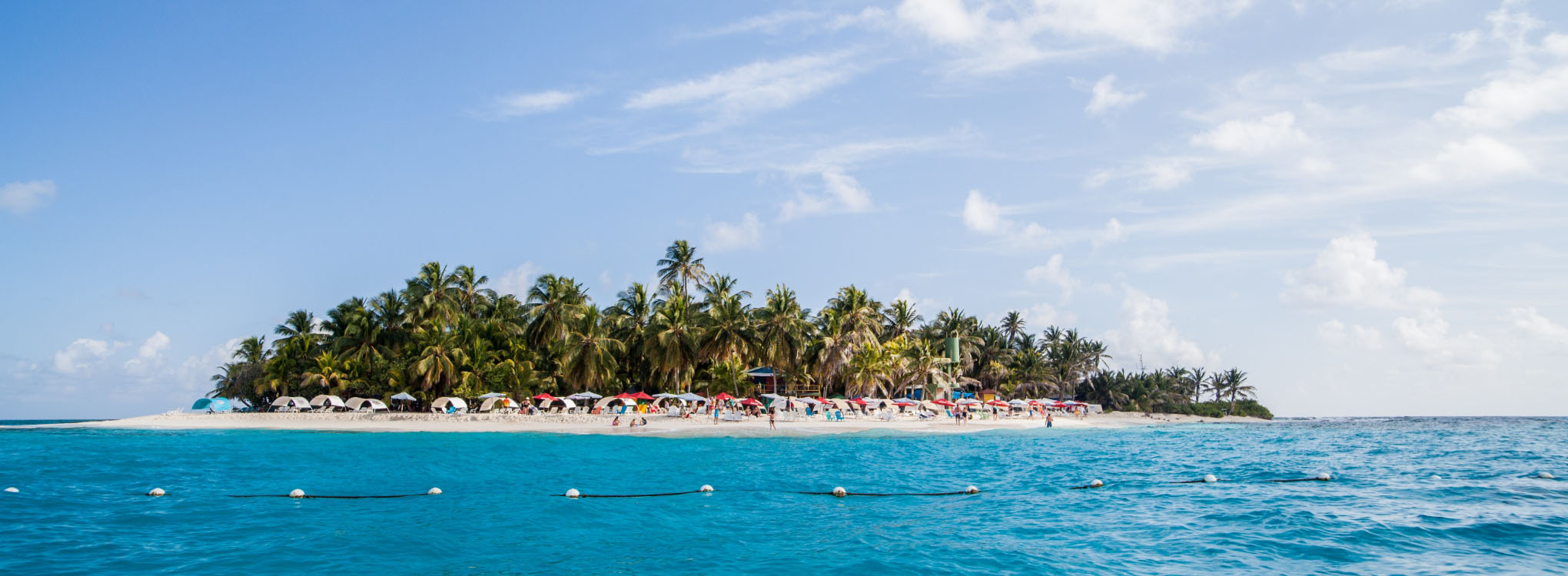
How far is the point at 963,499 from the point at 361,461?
22.4 meters

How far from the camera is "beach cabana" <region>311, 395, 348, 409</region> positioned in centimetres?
5688

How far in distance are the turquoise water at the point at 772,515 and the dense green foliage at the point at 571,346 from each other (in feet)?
85.3

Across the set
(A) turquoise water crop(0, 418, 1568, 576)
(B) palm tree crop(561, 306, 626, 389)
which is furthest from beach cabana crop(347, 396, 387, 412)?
(A) turquoise water crop(0, 418, 1568, 576)

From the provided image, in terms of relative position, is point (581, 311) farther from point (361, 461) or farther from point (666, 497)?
point (666, 497)

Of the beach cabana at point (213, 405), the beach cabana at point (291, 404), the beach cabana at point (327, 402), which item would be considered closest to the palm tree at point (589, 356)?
the beach cabana at point (327, 402)

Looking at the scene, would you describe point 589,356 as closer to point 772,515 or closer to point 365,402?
point 365,402

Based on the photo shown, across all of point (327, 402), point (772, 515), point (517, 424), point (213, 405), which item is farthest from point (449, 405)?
point (772, 515)

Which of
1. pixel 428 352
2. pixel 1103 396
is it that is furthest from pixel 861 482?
pixel 1103 396

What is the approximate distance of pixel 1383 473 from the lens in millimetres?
27219

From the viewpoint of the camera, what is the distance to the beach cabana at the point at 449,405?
182 ft

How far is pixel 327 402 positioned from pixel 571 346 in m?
16.5

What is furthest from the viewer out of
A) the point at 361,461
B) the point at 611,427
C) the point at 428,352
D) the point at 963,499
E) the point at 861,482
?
the point at 428,352

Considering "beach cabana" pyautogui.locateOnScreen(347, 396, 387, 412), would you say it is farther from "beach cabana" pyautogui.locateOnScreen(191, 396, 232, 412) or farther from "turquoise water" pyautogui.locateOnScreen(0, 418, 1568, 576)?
"turquoise water" pyautogui.locateOnScreen(0, 418, 1568, 576)

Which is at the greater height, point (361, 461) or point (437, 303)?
point (437, 303)
